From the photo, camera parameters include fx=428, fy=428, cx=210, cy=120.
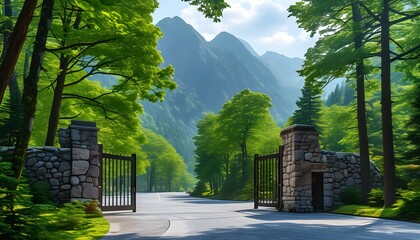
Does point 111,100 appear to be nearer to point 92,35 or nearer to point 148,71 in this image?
point 148,71

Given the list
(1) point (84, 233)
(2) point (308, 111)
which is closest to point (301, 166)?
(1) point (84, 233)

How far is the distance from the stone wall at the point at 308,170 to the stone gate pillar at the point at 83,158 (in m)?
7.72

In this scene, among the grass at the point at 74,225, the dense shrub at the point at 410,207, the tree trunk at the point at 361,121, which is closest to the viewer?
the grass at the point at 74,225

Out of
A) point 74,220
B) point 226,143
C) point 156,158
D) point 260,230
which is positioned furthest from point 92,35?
point 156,158

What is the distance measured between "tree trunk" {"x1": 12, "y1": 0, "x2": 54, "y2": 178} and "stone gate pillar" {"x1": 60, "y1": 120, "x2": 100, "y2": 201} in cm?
554

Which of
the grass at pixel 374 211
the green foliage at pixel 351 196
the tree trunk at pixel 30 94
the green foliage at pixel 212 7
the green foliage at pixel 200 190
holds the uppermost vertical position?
the green foliage at pixel 212 7

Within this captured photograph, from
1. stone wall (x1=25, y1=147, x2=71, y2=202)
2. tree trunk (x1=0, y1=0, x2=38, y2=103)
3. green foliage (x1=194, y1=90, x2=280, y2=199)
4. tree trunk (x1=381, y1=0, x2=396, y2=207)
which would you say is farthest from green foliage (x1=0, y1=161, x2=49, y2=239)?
green foliage (x1=194, y1=90, x2=280, y2=199)

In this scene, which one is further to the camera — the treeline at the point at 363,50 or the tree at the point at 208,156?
the tree at the point at 208,156

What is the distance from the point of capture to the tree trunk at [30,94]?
25.7 feet

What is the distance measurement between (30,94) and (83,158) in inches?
231

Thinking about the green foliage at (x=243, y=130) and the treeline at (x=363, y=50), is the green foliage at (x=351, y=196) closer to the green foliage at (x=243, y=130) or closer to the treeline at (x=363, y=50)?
the treeline at (x=363, y=50)

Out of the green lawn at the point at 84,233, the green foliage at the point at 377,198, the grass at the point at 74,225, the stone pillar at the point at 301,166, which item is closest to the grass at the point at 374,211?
the green foliage at the point at 377,198

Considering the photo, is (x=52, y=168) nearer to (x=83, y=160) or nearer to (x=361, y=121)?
(x=83, y=160)

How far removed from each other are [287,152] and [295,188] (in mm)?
1663
